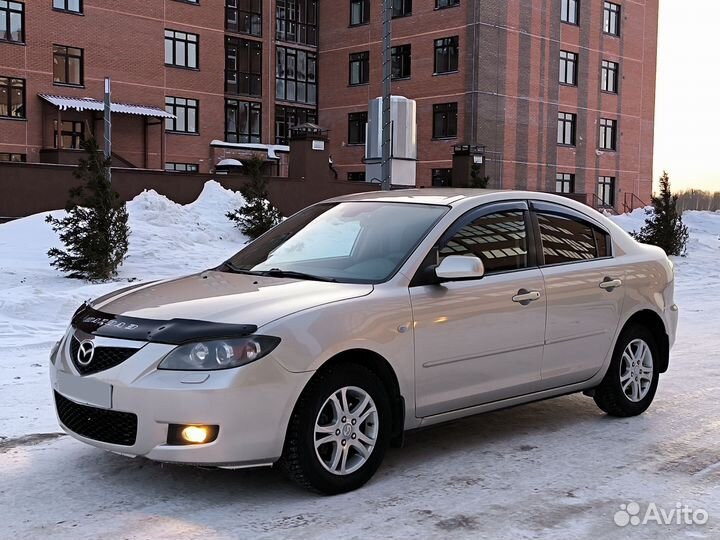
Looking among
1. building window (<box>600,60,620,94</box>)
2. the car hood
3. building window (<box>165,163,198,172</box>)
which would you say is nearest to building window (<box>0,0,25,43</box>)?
building window (<box>165,163,198,172</box>)

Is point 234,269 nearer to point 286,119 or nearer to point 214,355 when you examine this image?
point 214,355

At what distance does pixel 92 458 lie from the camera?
5.58 metres

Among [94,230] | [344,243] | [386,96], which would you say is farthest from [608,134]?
[344,243]

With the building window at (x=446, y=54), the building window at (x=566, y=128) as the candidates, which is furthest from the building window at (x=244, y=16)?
the building window at (x=566, y=128)

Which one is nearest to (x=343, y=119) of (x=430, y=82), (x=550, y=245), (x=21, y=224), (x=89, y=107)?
(x=430, y=82)

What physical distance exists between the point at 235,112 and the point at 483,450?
40.5 metres

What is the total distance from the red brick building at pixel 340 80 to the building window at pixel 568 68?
9cm

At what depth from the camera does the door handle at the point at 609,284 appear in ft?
21.4

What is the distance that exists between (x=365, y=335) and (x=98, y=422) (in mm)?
1535

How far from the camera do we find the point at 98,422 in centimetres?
479

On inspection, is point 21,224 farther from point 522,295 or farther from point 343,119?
point 343,119

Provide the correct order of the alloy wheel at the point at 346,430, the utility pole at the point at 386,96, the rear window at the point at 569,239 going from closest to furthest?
the alloy wheel at the point at 346,430 → the rear window at the point at 569,239 → the utility pole at the point at 386,96

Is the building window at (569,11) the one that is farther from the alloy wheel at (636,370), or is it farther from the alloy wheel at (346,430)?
the alloy wheel at (346,430)

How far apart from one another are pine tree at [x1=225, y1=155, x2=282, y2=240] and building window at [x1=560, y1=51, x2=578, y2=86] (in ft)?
97.6
